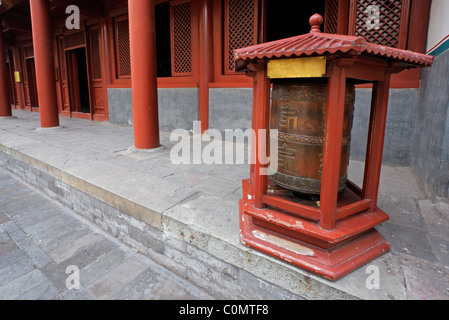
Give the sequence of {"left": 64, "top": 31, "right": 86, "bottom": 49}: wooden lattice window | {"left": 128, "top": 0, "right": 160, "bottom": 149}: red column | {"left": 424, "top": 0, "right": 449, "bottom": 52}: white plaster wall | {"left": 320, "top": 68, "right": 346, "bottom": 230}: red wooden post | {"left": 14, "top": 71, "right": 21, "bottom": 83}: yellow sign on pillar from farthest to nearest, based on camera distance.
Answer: {"left": 14, "top": 71, "right": 21, "bottom": 83}: yellow sign on pillar
{"left": 64, "top": 31, "right": 86, "bottom": 49}: wooden lattice window
{"left": 128, "top": 0, "right": 160, "bottom": 149}: red column
{"left": 424, "top": 0, "right": 449, "bottom": 52}: white plaster wall
{"left": 320, "top": 68, "right": 346, "bottom": 230}: red wooden post

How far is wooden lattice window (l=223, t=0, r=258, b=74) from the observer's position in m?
5.31

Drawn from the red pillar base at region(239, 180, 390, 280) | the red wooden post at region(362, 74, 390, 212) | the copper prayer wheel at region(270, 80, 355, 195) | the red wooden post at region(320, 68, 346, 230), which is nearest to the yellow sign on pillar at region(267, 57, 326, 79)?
the red wooden post at region(320, 68, 346, 230)

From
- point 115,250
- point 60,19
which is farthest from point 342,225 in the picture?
point 60,19

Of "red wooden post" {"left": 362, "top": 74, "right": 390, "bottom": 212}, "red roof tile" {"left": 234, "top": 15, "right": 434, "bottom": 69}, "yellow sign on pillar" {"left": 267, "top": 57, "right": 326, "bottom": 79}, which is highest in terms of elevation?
"red roof tile" {"left": 234, "top": 15, "right": 434, "bottom": 69}

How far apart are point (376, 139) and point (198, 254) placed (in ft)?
5.57

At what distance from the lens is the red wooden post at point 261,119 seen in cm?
192

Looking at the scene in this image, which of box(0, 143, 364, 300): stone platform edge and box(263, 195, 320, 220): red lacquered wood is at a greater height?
box(263, 195, 320, 220): red lacquered wood

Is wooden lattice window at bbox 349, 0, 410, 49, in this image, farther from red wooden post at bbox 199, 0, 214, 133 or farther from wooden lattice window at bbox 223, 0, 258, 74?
red wooden post at bbox 199, 0, 214, 133

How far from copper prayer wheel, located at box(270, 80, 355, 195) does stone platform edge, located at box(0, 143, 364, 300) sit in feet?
2.17

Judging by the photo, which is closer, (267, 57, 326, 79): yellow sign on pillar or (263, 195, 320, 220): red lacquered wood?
(267, 57, 326, 79): yellow sign on pillar

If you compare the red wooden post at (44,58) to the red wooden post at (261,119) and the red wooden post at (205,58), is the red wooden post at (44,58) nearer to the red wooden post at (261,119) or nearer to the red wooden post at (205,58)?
the red wooden post at (205,58)

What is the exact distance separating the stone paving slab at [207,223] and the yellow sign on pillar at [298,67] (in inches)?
48.6

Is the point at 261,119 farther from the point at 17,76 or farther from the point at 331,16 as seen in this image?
the point at 17,76

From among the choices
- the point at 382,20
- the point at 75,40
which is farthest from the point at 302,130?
the point at 75,40
